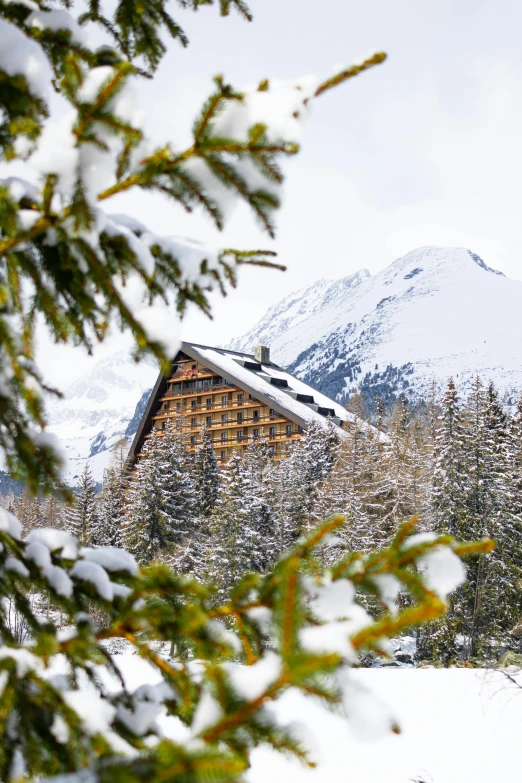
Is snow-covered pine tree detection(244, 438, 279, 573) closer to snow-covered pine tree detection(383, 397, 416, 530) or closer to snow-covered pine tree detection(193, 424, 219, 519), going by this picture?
snow-covered pine tree detection(193, 424, 219, 519)

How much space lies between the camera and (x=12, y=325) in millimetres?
1931

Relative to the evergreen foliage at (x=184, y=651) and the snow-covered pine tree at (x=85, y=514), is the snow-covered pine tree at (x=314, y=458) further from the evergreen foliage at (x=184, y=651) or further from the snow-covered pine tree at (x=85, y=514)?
the evergreen foliage at (x=184, y=651)

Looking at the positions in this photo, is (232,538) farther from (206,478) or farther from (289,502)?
(206,478)

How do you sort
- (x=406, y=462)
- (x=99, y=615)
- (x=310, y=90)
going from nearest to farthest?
1. (x=310, y=90)
2. (x=99, y=615)
3. (x=406, y=462)

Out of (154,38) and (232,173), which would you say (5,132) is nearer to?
(232,173)

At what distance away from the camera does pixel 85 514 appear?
34.6m

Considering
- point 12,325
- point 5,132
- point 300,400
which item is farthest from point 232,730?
point 300,400

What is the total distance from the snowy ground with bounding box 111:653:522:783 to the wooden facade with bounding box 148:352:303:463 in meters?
37.5

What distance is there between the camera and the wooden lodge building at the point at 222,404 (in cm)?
4797

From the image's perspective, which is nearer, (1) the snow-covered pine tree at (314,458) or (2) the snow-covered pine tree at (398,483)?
(2) the snow-covered pine tree at (398,483)

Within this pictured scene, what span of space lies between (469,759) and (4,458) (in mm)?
7965

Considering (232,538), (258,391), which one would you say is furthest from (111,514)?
(258,391)

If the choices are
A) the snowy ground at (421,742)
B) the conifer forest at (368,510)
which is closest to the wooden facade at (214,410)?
the conifer forest at (368,510)

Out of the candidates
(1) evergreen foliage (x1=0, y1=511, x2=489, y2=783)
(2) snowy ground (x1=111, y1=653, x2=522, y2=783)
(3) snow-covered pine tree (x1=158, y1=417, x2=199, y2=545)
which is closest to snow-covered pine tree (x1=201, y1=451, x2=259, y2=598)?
(3) snow-covered pine tree (x1=158, y1=417, x2=199, y2=545)
